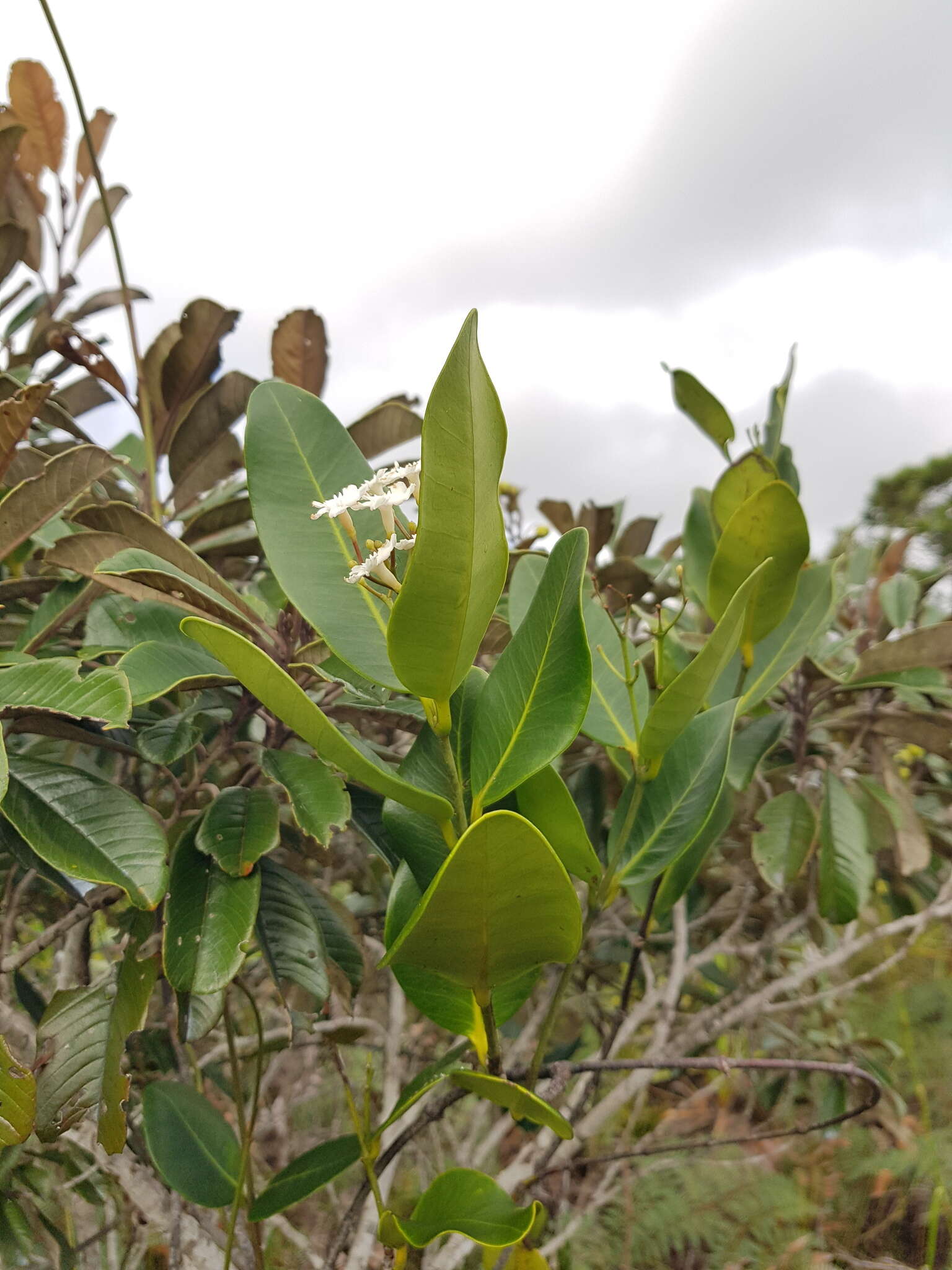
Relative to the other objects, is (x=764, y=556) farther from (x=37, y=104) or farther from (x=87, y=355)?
(x=37, y=104)

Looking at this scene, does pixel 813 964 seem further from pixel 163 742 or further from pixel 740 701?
pixel 163 742

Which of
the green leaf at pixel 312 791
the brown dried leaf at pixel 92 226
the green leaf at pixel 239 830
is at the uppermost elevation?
the brown dried leaf at pixel 92 226

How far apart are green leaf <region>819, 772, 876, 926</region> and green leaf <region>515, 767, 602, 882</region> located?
1.97 feet

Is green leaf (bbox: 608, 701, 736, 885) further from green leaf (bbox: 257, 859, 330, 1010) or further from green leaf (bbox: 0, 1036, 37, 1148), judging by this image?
green leaf (bbox: 0, 1036, 37, 1148)

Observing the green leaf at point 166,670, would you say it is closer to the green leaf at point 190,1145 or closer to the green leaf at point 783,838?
the green leaf at point 190,1145

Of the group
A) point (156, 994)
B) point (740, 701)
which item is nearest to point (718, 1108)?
point (156, 994)

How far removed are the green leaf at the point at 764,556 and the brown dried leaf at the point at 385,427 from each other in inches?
16.1

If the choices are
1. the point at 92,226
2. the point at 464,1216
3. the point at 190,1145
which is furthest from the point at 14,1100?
the point at 92,226

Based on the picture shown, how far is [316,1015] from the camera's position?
77 centimetres

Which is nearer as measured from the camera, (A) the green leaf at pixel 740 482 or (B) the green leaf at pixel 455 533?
(B) the green leaf at pixel 455 533

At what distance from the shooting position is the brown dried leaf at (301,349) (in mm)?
1062

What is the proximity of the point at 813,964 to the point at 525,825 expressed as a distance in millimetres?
1136

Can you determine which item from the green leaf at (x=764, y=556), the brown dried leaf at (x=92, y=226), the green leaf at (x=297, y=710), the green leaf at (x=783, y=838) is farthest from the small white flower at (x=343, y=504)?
the brown dried leaf at (x=92, y=226)

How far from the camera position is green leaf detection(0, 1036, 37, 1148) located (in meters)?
0.54
